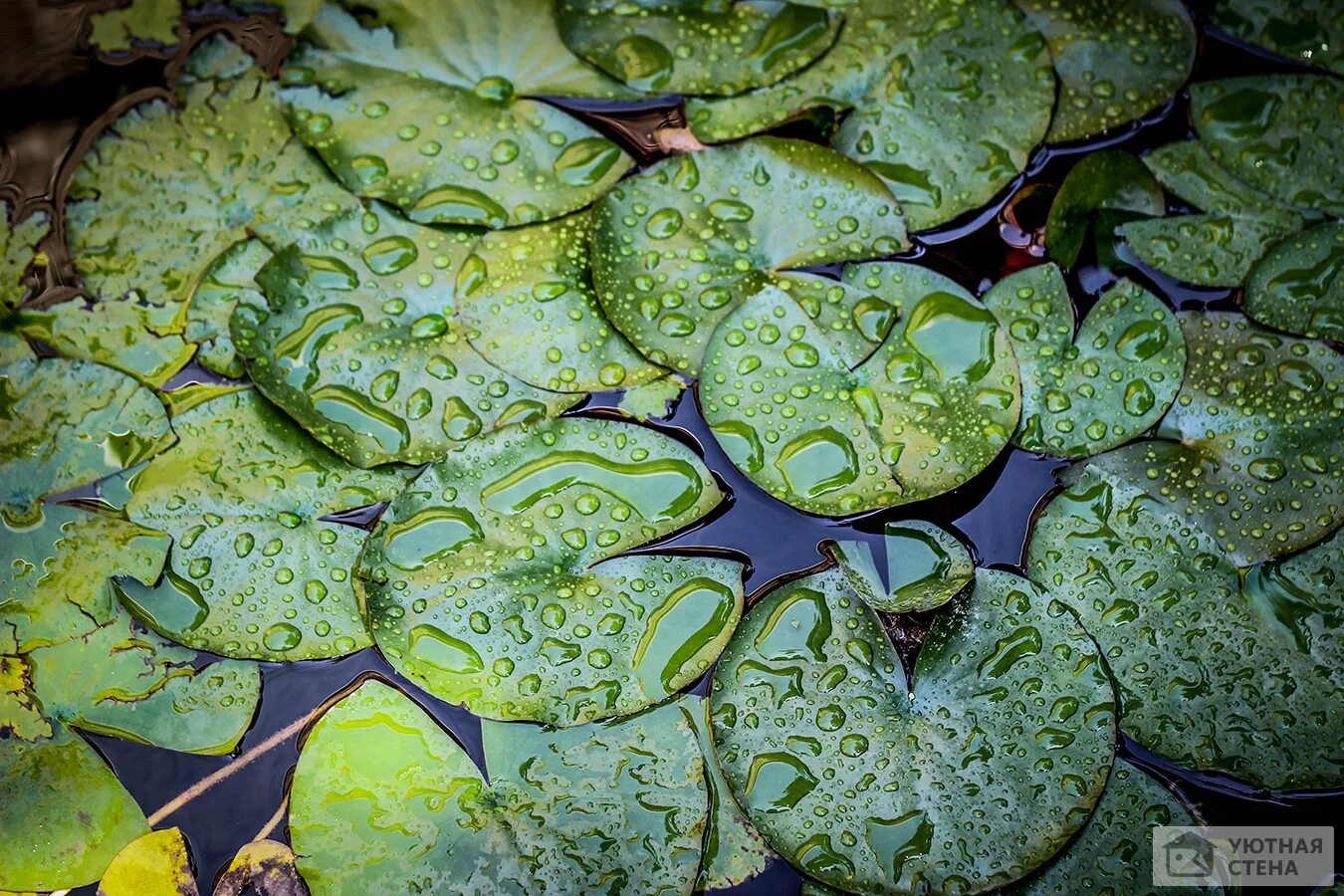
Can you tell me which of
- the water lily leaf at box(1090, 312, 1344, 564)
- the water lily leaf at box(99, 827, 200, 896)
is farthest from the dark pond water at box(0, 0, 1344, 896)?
the water lily leaf at box(1090, 312, 1344, 564)

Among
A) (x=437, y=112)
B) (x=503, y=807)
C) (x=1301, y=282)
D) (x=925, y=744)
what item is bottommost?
(x=503, y=807)

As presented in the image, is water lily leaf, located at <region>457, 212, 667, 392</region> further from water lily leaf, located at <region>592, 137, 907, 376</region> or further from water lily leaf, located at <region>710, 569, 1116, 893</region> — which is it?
water lily leaf, located at <region>710, 569, 1116, 893</region>

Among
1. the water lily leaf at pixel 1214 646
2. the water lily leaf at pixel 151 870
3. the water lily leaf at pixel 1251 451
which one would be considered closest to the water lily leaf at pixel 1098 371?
the water lily leaf at pixel 1251 451

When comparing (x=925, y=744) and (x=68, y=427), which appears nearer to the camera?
(x=925, y=744)

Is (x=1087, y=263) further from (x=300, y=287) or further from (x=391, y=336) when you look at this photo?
(x=300, y=287)

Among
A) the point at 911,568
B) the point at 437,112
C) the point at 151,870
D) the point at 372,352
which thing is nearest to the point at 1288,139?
the point at 911,568

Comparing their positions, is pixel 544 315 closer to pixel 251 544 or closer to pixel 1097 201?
pixel 251 544
